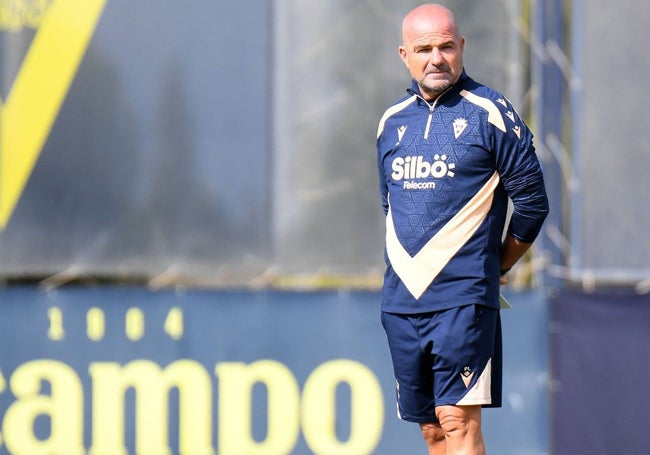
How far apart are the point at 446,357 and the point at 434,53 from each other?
3.08 ft

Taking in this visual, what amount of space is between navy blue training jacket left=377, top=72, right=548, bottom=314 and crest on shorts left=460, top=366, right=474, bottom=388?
0.68 feet

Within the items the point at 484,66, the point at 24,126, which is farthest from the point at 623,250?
the point at 24,126

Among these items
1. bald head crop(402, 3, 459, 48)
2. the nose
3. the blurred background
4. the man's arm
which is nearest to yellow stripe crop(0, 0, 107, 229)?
the blurred background

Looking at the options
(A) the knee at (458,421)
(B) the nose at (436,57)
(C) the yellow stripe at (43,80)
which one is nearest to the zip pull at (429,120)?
(B) the nose at (436,57)

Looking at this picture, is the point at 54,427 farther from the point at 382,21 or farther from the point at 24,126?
the point at 382,21

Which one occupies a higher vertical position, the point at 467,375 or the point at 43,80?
the point at 43,80

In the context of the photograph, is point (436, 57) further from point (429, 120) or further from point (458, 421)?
point (458, 421)

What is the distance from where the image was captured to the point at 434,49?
12.5ft

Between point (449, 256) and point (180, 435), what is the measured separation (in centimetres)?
238

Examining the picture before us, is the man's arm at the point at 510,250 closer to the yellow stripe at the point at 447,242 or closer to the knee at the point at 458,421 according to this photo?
the yellow stripe at the point at 447,242

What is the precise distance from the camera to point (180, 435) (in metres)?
5.77

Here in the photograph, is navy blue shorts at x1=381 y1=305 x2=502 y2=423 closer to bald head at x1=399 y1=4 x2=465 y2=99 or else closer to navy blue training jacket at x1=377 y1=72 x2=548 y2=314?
navy blue training jacket at x1=377 y1=72 x2=548 y2=314

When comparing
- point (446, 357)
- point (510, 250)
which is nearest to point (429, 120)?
point (510, 250)

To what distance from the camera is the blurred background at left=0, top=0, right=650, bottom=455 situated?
5582 mm
